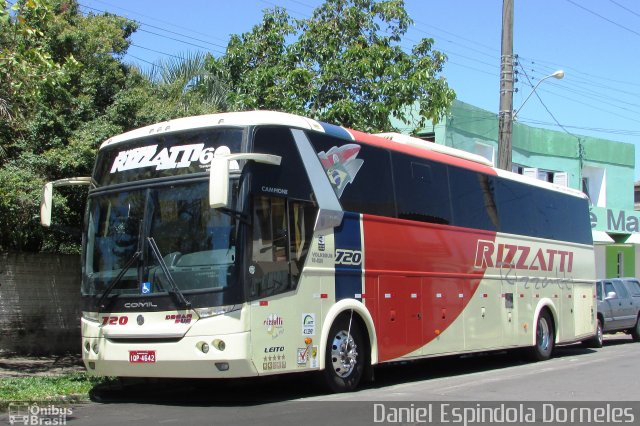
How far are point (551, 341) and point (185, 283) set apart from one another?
1068 cm

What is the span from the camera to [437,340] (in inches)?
523

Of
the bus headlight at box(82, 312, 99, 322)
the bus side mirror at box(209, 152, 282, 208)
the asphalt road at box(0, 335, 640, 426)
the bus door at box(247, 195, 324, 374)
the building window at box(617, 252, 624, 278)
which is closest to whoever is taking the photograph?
the bus side mirror at box(209, 152, 282, 208)

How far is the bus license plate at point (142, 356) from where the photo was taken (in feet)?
31.9

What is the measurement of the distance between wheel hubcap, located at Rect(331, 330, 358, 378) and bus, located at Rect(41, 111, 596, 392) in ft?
0.10

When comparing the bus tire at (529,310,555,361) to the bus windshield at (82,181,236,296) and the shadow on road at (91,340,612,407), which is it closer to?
the shadow on road at (91,340,612,407)

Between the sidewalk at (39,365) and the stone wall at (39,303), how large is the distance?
17.0 inches

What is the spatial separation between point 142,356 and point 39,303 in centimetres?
688

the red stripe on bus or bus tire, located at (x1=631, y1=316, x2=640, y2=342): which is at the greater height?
the red stripe on bus

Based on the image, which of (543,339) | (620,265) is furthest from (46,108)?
(620,265)

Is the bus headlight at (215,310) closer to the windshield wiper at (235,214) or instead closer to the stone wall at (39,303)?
the windshield wiper at (235,214)

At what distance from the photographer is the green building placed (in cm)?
3041

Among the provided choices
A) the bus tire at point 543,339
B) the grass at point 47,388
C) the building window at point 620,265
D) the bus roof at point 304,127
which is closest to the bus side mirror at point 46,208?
the bus roof at point 304,127

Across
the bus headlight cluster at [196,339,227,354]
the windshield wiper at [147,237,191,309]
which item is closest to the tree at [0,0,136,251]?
the windshield wiper at [147,237,191,309]

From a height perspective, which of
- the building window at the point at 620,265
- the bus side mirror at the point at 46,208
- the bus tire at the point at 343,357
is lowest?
the bus tire at the point at 343,357
